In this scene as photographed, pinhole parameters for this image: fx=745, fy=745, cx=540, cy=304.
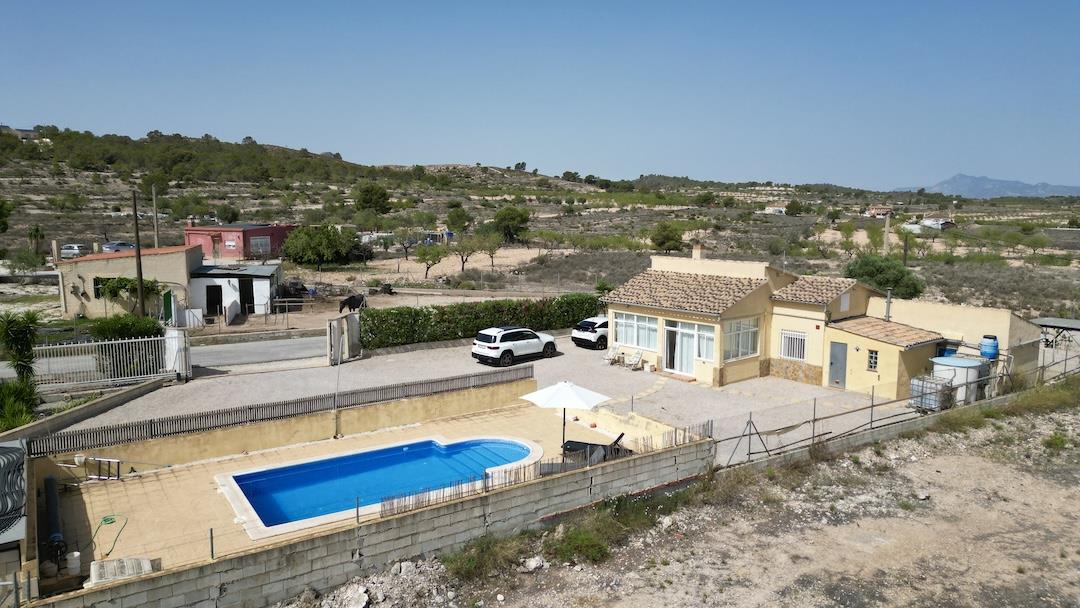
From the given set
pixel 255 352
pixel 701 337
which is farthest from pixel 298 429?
pixel 701 337

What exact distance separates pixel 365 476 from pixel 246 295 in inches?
866

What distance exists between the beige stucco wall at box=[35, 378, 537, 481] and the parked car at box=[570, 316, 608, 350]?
8604mm

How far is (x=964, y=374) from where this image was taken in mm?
22562

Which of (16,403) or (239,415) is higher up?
(239,415)

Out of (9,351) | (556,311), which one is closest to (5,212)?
(9,351)

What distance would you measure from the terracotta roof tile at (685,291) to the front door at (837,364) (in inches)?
129

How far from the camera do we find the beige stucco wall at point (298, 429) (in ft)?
52.2

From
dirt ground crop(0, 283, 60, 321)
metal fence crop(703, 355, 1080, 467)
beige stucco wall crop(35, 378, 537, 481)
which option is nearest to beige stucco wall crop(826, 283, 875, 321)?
metal fence crop(703, 355, 1080, 467)

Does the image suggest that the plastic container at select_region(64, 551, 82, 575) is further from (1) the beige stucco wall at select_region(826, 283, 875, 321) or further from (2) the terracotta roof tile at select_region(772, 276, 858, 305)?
(1) the beige stucco wall at select_region(826, 283, 875, 321)

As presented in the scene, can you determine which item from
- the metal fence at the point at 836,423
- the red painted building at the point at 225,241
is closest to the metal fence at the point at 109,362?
the metal fence at the point at 836,423

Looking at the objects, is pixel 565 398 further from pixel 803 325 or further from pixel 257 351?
pixel 257 351

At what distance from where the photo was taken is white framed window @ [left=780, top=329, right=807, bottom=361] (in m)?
25.5

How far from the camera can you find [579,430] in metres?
19.6

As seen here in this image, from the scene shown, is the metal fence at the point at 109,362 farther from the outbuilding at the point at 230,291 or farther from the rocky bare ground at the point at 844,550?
the rocky bare ground at the point at 844,550
